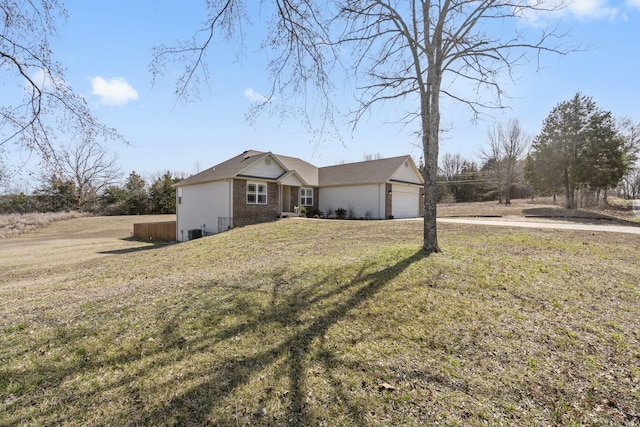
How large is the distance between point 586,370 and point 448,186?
45563 mm

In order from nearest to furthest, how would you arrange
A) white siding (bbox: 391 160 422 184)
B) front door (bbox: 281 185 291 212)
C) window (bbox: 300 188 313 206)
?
front door (bbox: 281 185 291 212) < white siding (bbox: 391 160 422 184) < window (bbox: 300 188 313 206)

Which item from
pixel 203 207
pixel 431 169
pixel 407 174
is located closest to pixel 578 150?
pixel 407 174

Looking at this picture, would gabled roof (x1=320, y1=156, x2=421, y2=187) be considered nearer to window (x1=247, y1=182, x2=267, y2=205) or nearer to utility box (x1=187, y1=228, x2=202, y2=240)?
window (x1=247, y1=182, x2=267, y2=205)


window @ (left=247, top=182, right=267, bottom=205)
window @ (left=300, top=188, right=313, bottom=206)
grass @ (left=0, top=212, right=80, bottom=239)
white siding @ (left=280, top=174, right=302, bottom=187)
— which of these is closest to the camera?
window @ (left=247, top=182, right=267, bottom=205)

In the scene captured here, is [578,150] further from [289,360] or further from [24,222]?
[24,222]

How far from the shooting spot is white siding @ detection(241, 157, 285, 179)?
18.6 m

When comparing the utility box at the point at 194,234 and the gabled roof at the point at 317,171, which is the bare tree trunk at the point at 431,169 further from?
the utility box at the point at 194,234

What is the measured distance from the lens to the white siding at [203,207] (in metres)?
→ 18.3

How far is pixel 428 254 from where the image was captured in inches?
288

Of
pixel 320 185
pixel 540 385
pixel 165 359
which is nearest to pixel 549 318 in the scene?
pixel 540 385

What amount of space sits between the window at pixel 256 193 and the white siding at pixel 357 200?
5.64 metres

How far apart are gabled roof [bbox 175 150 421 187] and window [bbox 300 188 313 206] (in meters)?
0.59


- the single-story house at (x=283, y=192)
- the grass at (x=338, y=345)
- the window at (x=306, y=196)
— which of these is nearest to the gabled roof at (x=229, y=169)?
the single-story house at (x=283, y=192)

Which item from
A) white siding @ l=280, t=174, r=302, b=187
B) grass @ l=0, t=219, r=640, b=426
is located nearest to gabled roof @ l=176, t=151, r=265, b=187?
white siding @ l=280, t=174, r=302, b=187
